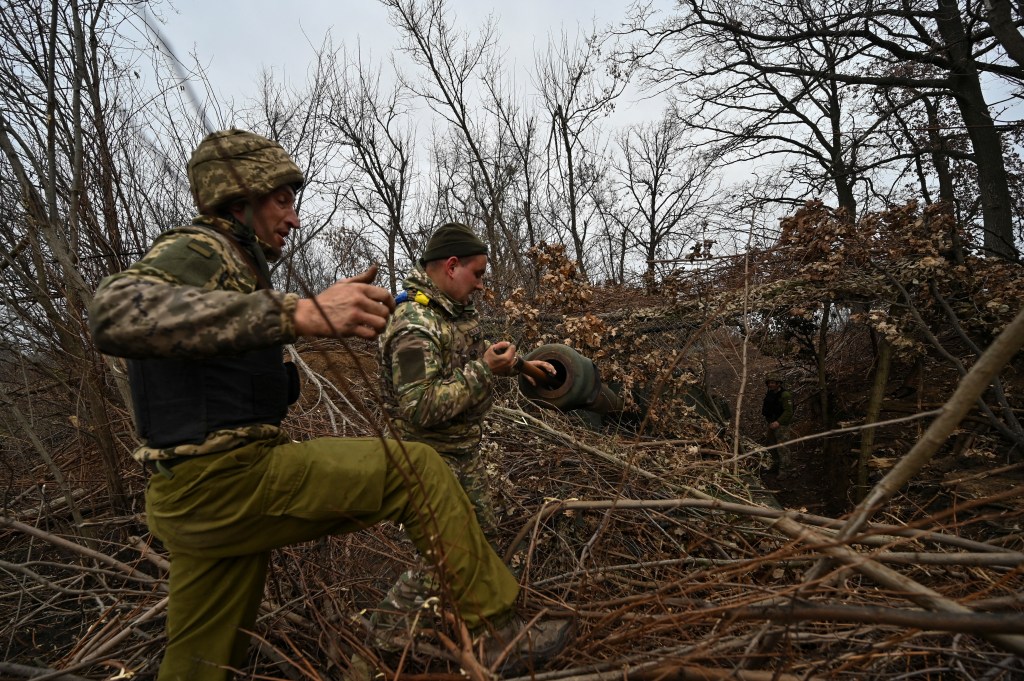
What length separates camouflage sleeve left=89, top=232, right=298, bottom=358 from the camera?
1.35m

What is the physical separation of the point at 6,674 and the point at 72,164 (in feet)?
9.92

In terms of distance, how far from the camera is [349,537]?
313cm

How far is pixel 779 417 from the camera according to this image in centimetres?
892

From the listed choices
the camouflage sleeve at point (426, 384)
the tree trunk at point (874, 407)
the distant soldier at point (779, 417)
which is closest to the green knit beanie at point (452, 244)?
the camouflage sleeve at point (426, 384)

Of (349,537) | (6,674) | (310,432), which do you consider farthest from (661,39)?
(6,674)

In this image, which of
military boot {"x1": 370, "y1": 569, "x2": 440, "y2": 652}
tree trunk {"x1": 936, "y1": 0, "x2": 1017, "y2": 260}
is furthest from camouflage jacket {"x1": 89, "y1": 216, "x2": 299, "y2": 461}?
tree trunk {"x1": 936, "y1": 0, "x2": 1017, "y2": 260}

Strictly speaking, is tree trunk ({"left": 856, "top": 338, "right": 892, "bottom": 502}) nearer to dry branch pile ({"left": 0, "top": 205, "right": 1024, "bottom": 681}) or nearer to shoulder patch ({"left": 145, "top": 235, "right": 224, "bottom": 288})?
dry branch pile ({"left": 0, "top": 205, "right": 1024, "bottom": 681})

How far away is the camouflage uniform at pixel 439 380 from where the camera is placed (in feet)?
7.70

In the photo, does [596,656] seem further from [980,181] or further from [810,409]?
[980,181]

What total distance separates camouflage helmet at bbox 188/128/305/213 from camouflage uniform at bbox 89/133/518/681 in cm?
9

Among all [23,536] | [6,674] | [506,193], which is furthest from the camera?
[506,193]

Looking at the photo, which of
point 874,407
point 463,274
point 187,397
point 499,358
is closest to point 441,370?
point 499,358

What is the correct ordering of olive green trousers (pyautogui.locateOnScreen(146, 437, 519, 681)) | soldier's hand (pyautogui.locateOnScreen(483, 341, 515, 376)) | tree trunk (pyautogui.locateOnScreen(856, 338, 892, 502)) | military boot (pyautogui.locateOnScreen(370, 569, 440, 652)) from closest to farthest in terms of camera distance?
olive green trousers (pyautogui.locateOnScreen(146, 437, 519, 681)), military boot (pyautogui.locateOnScreen(370, 569, 440, 652)), soldier's hand (pyautogui.locateOnScreen(483, 341, 515, 376)), tree trunk (pyautogui.locateOnScreen(856, 338, 892, 502))

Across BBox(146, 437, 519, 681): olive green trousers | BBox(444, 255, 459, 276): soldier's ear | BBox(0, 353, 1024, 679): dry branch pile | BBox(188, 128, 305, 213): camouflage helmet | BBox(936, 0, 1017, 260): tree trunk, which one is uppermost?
BBox(936, 0, 1017, 260): tree trunk
